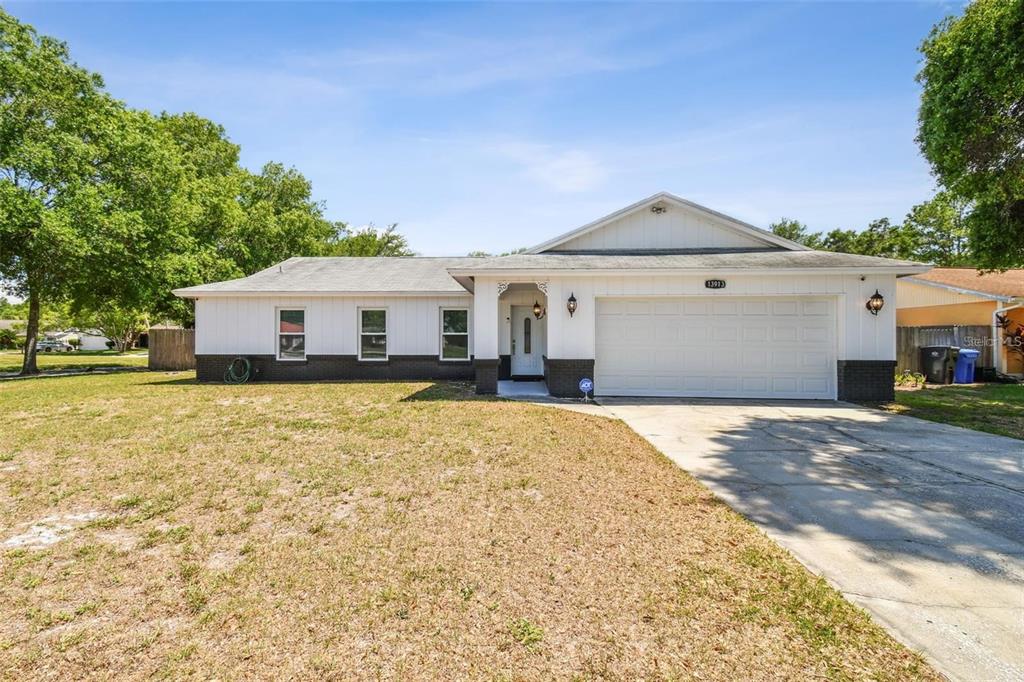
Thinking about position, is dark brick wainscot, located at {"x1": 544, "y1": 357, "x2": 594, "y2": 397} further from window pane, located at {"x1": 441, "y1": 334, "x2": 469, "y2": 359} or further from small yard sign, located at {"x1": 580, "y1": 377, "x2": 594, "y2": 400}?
window pane, located at {"x1": 441, "y1": 334, "x2": 469, "y2": 359}

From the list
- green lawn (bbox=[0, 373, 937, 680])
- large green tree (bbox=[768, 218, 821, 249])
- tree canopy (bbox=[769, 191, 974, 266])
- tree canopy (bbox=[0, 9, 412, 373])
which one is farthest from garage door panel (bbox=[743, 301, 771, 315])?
large green tree (bbox=[768, 218, 821, 249])

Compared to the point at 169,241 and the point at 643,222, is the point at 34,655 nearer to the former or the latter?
the point at 643,222

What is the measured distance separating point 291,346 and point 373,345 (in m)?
2.53

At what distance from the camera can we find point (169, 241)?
63.0 ft

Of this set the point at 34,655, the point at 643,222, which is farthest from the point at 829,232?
the point at 34,655

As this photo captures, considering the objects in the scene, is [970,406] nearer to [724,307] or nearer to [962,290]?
[724,307]

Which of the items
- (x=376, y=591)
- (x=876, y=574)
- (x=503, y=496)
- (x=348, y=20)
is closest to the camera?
(x=376, y=591)

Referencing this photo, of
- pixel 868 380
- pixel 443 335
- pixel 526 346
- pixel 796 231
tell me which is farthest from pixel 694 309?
pixel 796 231

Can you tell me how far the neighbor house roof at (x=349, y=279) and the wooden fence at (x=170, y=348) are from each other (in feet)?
17.6

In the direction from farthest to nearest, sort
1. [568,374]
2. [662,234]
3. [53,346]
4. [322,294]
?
[53,346] → [322,294] → [662,234] → [568,374]

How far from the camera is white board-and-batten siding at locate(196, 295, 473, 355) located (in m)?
14.1

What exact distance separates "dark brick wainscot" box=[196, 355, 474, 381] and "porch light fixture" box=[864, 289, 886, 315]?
998cm

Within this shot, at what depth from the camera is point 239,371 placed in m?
14.1

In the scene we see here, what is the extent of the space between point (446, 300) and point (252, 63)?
23.8ft
